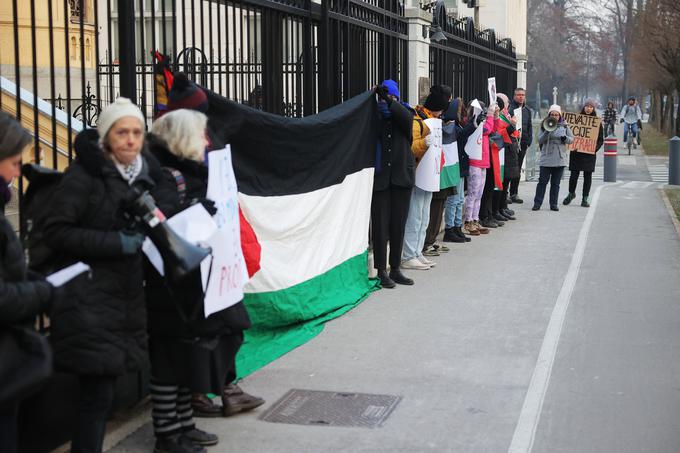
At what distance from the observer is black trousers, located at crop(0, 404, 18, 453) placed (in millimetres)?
3957

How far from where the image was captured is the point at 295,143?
848 centimetres

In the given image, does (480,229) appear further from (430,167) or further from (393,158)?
(393,158)

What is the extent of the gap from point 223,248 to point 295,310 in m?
2.76

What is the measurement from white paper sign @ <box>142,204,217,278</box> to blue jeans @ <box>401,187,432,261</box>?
245 inches

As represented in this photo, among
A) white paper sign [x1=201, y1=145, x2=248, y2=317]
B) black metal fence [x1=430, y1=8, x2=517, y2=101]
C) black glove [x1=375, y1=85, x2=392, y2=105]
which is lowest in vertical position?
white paper sign [x1=201, y1=145, x2=248, y2=317]

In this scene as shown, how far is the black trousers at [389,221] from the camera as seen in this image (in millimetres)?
10586

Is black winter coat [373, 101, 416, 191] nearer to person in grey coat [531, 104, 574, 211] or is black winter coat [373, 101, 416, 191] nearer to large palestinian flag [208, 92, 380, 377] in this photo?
large palestinian flag [208, 92, 380, 377]

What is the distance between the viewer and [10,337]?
3.84 meters

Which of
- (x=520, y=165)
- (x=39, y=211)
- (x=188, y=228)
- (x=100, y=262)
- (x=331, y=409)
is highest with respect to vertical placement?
(x=39, y=211)

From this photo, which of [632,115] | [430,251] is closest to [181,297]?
[430,251]

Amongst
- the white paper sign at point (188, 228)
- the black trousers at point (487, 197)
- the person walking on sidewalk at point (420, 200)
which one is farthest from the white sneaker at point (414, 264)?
the white paper sign at point (188, 228)

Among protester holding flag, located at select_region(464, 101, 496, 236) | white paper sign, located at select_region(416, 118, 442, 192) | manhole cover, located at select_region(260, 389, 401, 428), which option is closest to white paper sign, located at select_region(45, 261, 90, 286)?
manhole cover, located at select_region(260, 389, 401, 428)

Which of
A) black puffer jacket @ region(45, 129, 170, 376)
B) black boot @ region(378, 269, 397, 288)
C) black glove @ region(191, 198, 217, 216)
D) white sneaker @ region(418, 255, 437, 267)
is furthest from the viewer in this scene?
white sneaker @ region(418, 255, 437, 267)

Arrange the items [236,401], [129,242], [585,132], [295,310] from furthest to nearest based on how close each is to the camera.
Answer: [585,132]
[295,310]
[236,401]
[129,242]
